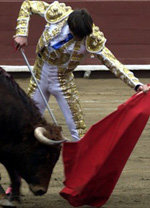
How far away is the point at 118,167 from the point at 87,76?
504cm

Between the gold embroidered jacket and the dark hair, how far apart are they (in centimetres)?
19

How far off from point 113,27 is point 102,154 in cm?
538

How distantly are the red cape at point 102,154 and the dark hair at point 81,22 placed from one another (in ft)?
1.68

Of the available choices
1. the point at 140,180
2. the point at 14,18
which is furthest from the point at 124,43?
the point at 140,180

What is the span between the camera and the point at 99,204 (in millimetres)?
4320

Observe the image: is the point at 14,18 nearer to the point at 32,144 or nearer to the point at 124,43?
the point at 124,43

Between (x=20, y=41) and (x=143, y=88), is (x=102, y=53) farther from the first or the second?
(x=20, y=41)

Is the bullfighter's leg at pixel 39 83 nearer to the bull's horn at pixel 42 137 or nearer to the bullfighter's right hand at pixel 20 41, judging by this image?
the bullfighter's right hand at pixel 20 41

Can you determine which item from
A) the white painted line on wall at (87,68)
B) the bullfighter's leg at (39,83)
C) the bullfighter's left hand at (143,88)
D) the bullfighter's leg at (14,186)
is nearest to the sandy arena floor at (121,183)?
the bullfighter's leg at (14,186)

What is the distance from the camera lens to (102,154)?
4.28 m

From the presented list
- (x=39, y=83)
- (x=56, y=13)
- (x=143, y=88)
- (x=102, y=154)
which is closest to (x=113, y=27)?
(x=39, y=83)

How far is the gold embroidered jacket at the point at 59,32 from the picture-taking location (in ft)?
14.9

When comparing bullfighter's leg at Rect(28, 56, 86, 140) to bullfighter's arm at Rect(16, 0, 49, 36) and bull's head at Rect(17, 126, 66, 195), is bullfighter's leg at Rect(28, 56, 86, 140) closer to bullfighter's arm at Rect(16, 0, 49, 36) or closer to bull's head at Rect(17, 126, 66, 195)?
bullfighter's arm at Rect(16, 0, 49, 36)

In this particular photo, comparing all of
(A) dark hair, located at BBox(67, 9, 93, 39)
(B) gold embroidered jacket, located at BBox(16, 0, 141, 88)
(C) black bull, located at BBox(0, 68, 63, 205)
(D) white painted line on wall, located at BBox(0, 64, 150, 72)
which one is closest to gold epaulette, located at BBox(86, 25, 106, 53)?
(B) gold embroidered jacket, located at BBox(16, 0, 141, 88)
